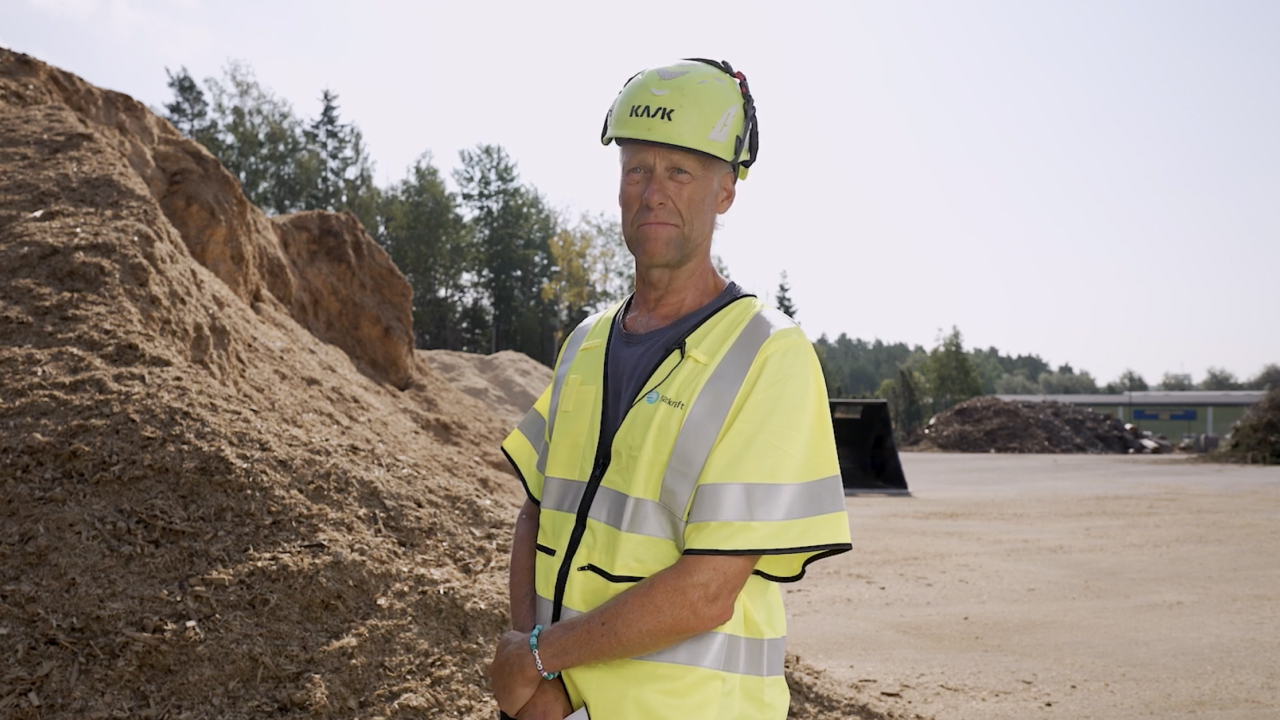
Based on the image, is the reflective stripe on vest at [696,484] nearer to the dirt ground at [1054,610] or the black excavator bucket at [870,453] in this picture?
the dirt ground at [1054,610]

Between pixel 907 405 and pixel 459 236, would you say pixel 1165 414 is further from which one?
pixel 459 236

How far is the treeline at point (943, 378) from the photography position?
5441 cm

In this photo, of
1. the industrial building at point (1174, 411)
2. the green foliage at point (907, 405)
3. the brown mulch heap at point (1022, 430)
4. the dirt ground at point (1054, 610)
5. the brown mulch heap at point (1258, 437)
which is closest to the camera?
the dirt ground at point (1054, 610)

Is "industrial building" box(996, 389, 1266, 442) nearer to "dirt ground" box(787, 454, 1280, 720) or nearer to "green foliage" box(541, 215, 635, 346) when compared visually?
"green foliage" box(541, 215, 635, 346)

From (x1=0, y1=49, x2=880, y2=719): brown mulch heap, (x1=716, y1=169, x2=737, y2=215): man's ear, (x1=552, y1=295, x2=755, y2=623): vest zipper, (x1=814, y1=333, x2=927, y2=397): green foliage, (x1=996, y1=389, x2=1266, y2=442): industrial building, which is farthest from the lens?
(x1=814, y1=333, x2=927, y2=397): green foliage

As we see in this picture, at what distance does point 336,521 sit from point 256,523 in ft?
1.30

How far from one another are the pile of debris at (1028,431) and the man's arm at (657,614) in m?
36.1

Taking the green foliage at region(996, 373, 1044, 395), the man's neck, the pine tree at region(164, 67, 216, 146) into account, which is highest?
the pine tree at region(164, 67, 216, 146)

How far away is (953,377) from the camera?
54.6 m

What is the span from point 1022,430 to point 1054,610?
3049cm

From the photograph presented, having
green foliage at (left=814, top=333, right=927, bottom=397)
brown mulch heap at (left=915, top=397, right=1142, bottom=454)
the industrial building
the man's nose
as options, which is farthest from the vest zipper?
green foliage at (left=814, top=333, right=927, bottom=397)

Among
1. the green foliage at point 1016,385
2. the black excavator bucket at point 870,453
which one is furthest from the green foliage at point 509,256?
the green foliage at point 1016,385

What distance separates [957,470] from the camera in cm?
2475

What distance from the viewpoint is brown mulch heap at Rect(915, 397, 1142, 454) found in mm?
36125
